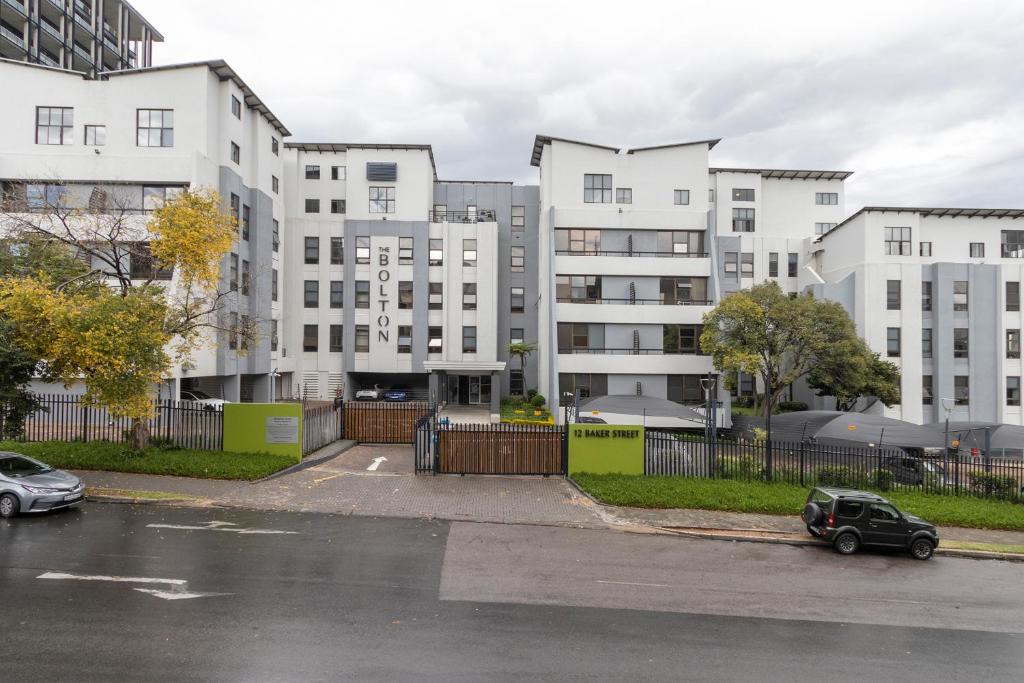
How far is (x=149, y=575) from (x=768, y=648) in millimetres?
10256

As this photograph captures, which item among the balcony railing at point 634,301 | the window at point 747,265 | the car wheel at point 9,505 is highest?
the window at point 747,265

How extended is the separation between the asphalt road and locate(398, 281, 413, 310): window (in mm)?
30405

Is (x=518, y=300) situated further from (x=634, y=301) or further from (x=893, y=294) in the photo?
(x=893, y=294)

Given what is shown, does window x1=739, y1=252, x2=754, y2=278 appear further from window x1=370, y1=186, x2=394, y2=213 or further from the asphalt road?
the asphalt road

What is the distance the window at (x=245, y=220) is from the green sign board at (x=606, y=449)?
87.8ft

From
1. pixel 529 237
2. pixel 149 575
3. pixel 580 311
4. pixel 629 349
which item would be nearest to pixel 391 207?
pixel 529 237

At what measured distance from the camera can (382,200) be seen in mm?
44031

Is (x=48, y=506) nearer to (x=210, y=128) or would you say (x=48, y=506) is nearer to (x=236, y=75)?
(x=210, y=128)

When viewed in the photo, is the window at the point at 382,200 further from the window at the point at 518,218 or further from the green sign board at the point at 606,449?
the green sign board at the point at 606,449

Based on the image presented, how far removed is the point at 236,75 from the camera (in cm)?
3272

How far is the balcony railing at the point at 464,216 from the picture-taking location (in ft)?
149

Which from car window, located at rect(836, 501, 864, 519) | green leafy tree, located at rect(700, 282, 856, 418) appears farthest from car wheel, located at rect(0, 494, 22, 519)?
green leafy tree, located at rect(700, 282, 856, 418)

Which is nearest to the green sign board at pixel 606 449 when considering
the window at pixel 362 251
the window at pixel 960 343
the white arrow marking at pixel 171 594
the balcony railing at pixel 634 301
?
the white arrow marking at pixel 171 594

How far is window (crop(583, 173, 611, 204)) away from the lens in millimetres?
37656
